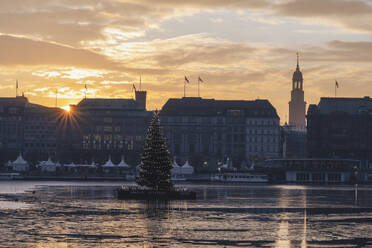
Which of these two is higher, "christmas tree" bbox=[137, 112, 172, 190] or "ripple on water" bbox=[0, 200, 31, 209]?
"christmas tree" bbox=[137, 112, 172, 190]

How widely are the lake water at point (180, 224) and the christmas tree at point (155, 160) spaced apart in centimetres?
Result: 698

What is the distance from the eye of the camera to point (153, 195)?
115 metres

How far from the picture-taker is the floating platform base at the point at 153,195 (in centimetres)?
11512

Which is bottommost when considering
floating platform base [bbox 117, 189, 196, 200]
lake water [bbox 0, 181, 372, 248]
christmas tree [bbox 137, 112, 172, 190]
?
lake water [bbox 0, 181, 372, 248]

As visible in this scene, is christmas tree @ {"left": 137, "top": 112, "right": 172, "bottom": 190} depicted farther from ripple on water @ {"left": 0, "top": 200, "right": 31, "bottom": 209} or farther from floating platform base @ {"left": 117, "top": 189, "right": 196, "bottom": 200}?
ripple on water @ {"left": 0, "top": 200, "right": 31, "bottom": 209}

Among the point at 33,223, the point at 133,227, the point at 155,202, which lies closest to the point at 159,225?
the point at 133,227

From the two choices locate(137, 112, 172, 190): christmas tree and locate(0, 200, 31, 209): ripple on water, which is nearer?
locate(0, 200, 31, 209): ripple on water

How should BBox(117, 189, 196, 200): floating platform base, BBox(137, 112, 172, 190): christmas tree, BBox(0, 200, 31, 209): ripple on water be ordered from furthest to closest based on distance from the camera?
BBox(137, 112, 172, 190): christmas tree < BBox(117, 189, 196, 200): floating platform base < BBox(0, 200, 31, 209): ripple on water

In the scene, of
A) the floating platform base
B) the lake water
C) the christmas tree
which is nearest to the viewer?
the lake water

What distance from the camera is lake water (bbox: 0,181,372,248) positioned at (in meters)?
64.1

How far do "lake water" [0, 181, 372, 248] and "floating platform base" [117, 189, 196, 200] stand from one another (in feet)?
14.9

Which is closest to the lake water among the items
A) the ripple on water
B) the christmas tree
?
the ripple on water

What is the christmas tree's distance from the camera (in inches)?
4547

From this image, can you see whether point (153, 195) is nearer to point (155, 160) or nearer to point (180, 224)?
point (155, 160)
